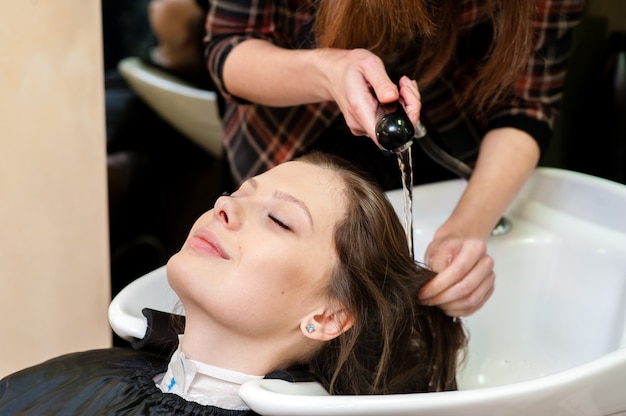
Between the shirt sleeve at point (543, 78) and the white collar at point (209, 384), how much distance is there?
0.65 m

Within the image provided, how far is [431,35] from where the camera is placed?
4.42 feet

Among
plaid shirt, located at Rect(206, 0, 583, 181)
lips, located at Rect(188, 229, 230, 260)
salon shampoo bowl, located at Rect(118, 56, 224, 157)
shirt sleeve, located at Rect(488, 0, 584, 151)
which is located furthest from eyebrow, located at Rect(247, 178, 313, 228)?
salon shampoo bowl, located at Rect(118, 56, 224, 157)

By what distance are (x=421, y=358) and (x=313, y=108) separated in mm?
465

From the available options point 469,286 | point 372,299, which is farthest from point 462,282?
point 372,299

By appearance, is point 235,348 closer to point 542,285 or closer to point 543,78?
point 542,285

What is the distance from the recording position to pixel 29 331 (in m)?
1.61

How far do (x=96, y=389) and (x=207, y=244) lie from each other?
255 millimetres

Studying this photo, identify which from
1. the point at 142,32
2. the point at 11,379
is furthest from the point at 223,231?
the point at 142,32

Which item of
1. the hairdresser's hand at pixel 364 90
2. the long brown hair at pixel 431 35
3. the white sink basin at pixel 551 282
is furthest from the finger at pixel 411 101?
the white sink basin at pixel 551 282

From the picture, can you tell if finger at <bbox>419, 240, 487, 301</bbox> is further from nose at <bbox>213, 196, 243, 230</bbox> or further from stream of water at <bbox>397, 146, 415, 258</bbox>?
nose at <bbox>213, 196, 243, 230</bbox>

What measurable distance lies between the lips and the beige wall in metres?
0.53

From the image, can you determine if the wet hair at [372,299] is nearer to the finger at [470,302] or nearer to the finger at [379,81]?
the finger at [470,302]

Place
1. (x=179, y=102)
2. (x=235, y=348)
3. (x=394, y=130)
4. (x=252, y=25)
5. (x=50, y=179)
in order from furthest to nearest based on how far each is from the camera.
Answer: (x=179, y=102) < (x=50, y=179) < (x=252, y=25) < (x=235, y=348) < (x=394, y=130)

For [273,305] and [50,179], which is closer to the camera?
[273,305]
